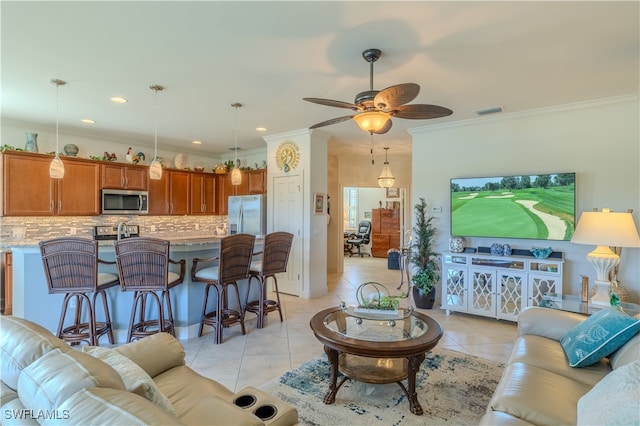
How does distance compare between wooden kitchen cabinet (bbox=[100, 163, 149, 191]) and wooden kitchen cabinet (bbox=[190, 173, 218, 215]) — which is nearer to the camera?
wooden kitchen cabinet (bbox=[100, 163, 149, 191])

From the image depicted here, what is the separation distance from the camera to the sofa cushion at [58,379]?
0.88 meters

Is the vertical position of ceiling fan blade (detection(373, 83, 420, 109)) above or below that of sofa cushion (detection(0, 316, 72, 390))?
above

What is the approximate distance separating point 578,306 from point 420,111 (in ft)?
7.50

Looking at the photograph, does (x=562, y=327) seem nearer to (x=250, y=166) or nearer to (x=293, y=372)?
(x=293, y=372)

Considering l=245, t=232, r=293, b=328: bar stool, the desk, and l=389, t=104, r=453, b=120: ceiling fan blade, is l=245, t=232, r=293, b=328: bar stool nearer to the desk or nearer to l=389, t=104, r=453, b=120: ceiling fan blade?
l=389, t=104, r=453, b=120: ceiling fan blade

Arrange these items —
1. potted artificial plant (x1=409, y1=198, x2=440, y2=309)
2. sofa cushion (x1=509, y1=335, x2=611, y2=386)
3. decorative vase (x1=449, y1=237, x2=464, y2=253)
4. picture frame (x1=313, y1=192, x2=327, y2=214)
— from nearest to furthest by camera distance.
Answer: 1. sofa cushion (x1=509, y1=335, x2=611, y2=386)
2. decorative vase (x1=449, y1=237, x2=464, y2=253)
3. potted artificial plant (x1=409, y1=198, x2=440, y2=309)
4. picture frame (x1=313, y1=192, x2=327, y2=214)

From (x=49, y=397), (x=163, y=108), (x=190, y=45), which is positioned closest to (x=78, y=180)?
(x=163, y=108)

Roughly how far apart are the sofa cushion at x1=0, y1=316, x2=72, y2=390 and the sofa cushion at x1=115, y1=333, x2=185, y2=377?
1.86ft

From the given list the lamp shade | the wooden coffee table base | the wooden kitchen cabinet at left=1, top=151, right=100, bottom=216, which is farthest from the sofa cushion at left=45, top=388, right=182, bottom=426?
the wooden kitchen cabinet at left=1, top=151, right=100, bottom=216

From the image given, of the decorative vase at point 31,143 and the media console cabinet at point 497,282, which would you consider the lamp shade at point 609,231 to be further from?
the decorative vase at point 31,143

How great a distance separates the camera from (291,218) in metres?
5.51

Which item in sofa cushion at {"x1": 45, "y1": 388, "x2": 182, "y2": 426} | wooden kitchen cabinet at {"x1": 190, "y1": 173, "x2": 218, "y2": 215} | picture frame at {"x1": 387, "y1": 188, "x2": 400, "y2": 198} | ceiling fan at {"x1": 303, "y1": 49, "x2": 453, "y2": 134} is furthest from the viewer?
picture frame at {"x1": 387, "y1": 188, "x2": 400, "y2": 198}

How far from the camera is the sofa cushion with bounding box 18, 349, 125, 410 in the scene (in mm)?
879

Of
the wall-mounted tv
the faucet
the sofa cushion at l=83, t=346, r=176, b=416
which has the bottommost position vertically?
the sofa cushion at l=83, t=346, r=176, b=416
